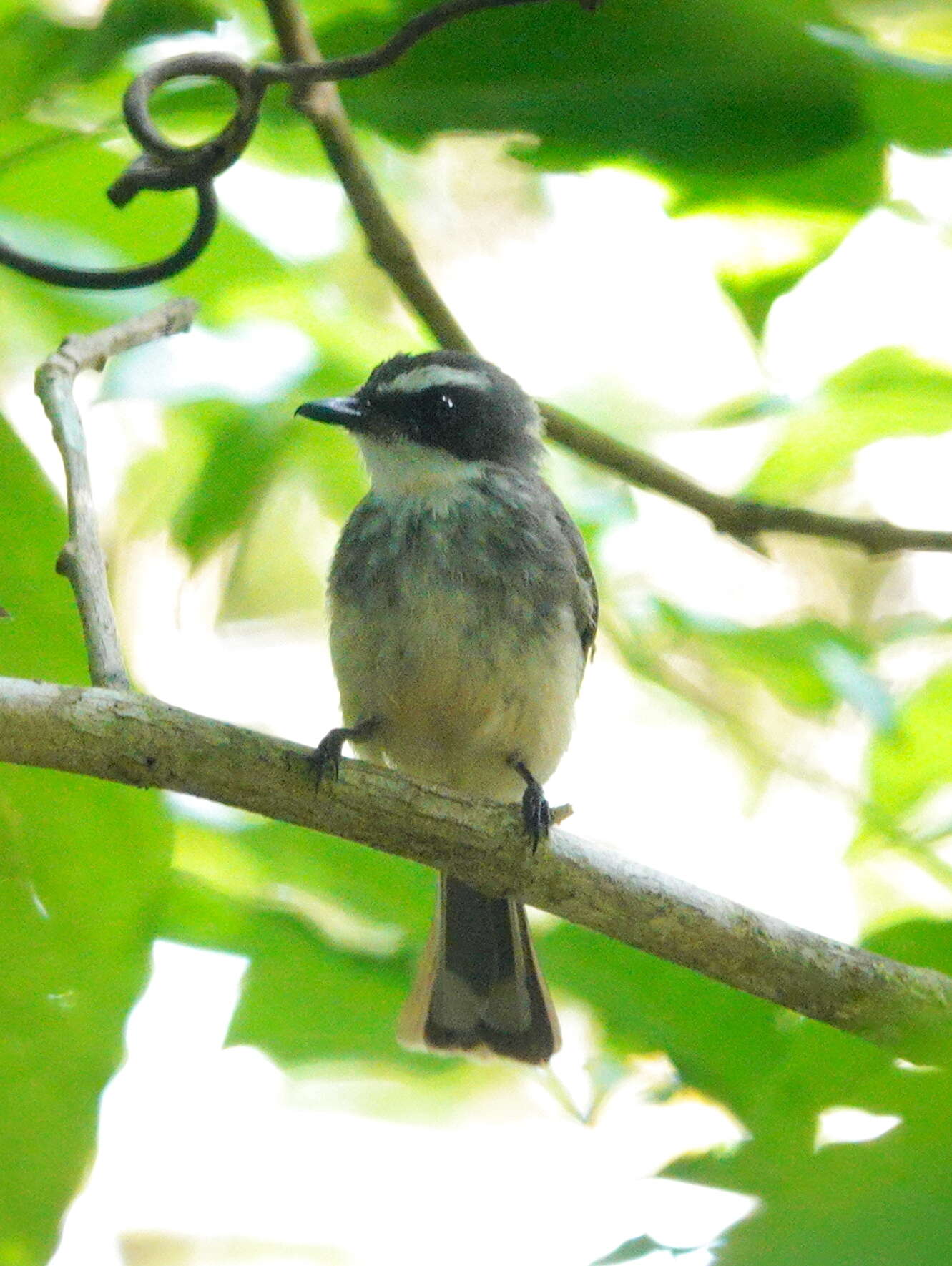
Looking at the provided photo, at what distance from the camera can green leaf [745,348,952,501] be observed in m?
2.55

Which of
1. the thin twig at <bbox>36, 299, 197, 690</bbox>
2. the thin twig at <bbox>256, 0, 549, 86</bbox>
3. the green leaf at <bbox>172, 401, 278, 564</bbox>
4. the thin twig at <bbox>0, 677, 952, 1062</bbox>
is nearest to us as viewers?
the thin twig at <bbox>256, 0, 549, 86</bbox>

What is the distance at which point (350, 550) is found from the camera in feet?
12.9

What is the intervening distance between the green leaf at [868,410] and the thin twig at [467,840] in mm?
879

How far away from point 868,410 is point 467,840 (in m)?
1.06

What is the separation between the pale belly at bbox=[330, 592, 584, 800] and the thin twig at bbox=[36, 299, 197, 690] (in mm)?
1148

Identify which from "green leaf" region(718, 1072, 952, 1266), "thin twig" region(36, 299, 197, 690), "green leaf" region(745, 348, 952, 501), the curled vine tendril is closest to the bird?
"thin twig" region(36, 299, 197, 690)

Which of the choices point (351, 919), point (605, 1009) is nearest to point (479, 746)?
point (351, 919)

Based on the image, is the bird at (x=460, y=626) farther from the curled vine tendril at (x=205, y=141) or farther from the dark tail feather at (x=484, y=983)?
the curled vine tendril at (x=205, y=141)

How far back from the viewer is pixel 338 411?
335 centimetres

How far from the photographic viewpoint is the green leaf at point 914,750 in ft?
8.27

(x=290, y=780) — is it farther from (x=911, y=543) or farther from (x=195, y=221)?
(x=911, y=543)

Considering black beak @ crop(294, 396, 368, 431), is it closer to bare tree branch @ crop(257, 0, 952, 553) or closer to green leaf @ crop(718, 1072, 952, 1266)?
bare tree branch @ crop(257, 0, 952, 553)

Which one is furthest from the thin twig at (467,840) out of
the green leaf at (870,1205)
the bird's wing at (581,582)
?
the green leaf at (870,1205)

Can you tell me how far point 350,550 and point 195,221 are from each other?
1.23m
